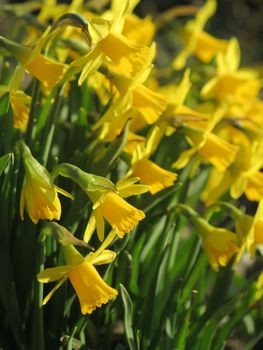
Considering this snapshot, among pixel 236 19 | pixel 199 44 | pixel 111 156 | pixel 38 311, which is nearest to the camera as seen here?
pixel 38 311

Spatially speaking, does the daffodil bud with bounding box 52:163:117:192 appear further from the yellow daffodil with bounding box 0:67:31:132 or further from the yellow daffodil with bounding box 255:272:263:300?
the yellow daffodil with bounding box 255:272:263:300

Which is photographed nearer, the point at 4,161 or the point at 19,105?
the point at 4,161

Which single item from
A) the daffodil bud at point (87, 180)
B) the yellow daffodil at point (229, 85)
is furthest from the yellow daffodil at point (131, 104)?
the yellow daffodil at point (229, 85)

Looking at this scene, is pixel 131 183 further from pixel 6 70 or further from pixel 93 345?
pixel 6 70

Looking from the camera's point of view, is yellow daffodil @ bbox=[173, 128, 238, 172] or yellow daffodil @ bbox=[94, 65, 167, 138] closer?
yellow daffodil @ bbox=[94, 65, 167, 138]

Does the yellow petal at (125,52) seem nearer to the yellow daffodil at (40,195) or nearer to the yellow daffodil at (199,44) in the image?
the yellow daffodil at (40,195)

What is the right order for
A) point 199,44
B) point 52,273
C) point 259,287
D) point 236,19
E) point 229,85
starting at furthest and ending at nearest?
point 236,19, point 199,44, point 229,85, point 259,287, point 52,273

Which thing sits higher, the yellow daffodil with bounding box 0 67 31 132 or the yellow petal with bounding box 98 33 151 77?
the yellow petal with bounding box 98 33 151 77

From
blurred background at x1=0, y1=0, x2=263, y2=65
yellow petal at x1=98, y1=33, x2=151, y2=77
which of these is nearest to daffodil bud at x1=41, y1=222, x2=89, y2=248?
yellow petal at x1=98, y1=33, x2=151, y2=77

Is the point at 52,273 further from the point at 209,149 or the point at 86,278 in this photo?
the point at 209,149

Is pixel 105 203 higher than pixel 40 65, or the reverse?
pixel 40 65

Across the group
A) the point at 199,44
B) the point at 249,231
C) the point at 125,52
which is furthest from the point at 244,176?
the point at 199,44
